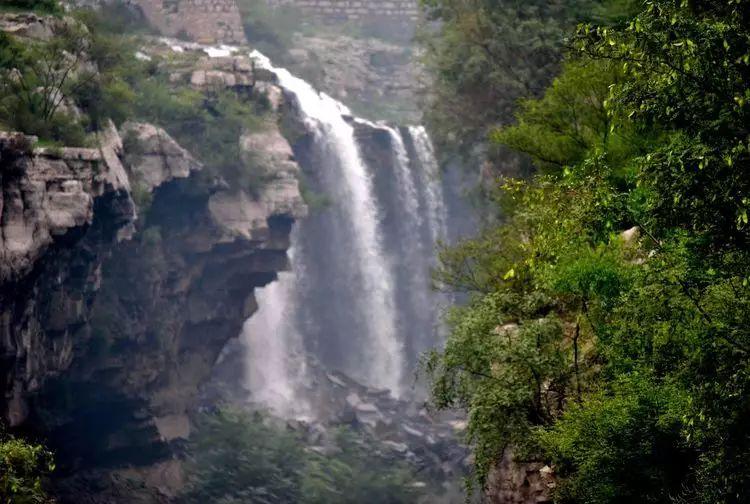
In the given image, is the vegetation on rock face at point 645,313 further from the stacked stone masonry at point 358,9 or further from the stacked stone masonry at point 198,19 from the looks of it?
the stacked stone masonry at point 358,9

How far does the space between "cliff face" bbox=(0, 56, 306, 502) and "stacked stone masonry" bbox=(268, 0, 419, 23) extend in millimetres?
36718

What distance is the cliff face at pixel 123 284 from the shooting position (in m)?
23.8

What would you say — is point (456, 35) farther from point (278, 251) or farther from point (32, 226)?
point (32, 226)

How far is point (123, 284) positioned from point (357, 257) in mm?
21456

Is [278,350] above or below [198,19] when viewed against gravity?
below

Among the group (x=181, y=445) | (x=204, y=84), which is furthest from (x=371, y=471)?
(x=204, y=84)

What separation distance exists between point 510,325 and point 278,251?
27802 mm

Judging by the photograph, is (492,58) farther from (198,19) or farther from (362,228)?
(198,19)

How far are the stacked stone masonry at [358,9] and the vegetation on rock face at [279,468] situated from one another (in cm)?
4576

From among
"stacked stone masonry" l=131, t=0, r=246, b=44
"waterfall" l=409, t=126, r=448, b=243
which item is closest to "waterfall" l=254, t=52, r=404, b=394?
"waterfall" l=409, t=126, r=448, b=243

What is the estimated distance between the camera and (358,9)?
79312 millimetres

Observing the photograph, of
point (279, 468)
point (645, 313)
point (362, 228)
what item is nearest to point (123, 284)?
point (279, 468)

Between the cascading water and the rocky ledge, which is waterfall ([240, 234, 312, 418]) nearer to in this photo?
the cascading water

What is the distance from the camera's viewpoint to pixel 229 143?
4219 centimetres
